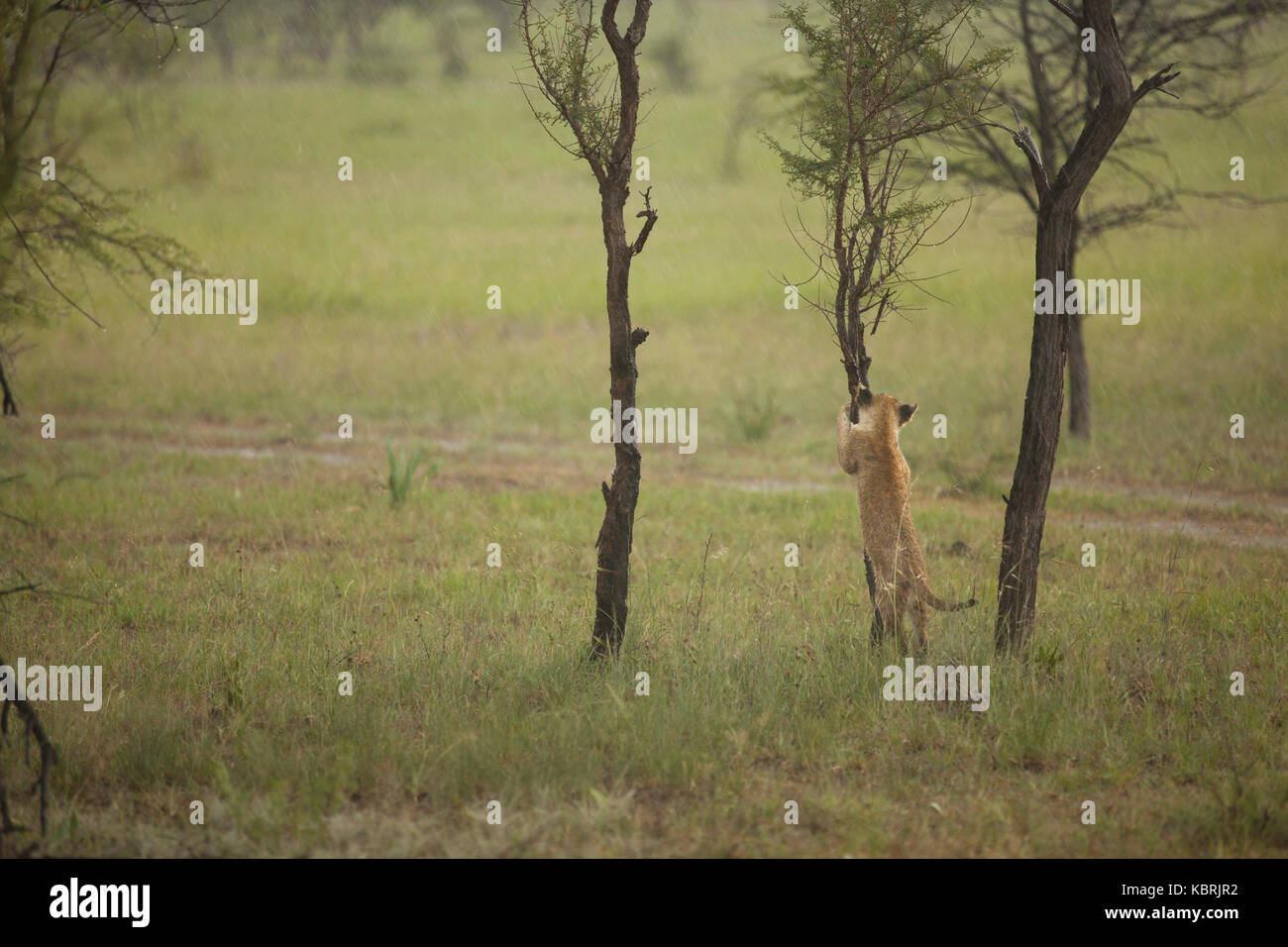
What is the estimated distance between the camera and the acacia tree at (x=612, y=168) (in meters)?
5.95

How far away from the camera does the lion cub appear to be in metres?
5.78

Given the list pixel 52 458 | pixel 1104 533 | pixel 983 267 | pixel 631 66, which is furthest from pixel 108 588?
pixel 983 267

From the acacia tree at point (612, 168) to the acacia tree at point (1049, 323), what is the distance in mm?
2162

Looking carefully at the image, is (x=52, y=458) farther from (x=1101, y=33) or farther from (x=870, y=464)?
(x=1101, y=33)

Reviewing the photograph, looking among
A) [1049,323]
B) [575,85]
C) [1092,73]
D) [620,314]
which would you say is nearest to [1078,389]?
[1092,73]

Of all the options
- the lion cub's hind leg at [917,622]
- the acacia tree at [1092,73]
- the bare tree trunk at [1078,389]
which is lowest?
the lion cub's hind leg at [917,622]

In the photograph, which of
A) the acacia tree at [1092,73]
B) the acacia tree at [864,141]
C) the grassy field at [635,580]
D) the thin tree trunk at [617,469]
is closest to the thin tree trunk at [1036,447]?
the grassy field at [635,580]

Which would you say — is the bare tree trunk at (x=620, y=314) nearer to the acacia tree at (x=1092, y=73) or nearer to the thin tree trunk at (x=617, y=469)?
the thin tree trunk at (x=617, y=469)

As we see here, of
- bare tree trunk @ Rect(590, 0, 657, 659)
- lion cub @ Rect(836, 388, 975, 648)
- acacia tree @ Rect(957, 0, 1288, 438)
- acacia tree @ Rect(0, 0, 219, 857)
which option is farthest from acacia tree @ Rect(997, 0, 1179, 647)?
acacia tree @ Rect(957, 0, 1288, 438)

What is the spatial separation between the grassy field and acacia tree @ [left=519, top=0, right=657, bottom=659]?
0.48 meters

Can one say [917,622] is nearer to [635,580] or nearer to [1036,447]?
[1036,447]

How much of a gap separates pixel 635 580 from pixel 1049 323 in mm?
3779

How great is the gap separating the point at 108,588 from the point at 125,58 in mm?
5593

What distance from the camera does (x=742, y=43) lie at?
Answer: 57500 millimetres
